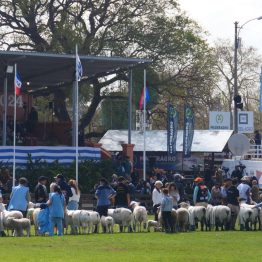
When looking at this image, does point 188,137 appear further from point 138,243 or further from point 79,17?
point 138,243

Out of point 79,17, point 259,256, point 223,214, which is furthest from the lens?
point 79,17

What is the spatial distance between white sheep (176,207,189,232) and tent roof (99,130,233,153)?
24972 millimetres

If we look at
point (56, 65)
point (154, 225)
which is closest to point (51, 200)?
point (154, 225)

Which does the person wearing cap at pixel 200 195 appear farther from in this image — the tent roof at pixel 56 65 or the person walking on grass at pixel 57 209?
the tent roof at pixel 56 65

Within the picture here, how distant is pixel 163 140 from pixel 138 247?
34306mm

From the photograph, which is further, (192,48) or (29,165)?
(192,48)

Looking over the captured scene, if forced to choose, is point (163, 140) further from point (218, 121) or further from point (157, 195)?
point (157, 195)

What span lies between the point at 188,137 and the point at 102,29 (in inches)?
474

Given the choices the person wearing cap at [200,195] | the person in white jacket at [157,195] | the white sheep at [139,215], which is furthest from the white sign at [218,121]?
the white sheep at [139,215]

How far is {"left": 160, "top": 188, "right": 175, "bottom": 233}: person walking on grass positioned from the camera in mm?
32438

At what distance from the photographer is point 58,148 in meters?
48.6

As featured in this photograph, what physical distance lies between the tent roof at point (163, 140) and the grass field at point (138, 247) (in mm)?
26414

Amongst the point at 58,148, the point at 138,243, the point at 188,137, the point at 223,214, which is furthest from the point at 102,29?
the point at 138,243

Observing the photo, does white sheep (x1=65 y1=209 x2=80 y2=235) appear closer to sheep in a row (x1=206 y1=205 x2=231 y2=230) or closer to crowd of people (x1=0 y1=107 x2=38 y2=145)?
sheep in a row (x1=206 y1=205 x2=231 y2=230)
